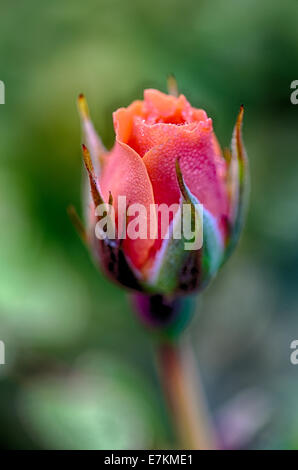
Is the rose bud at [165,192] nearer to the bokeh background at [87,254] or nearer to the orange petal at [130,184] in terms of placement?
the orange petal at [130,184]

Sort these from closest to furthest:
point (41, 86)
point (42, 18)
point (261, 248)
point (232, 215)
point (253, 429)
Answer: point (232, 215) → point (253, 429) → point (261, 248) → point (41, 86) → point (42, 18)

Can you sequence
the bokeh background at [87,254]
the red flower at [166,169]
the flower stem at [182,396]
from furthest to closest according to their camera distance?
1. the bokeh background at [87,254]
2. the flower stem at [182,396]
3. the red flower at [166,169]

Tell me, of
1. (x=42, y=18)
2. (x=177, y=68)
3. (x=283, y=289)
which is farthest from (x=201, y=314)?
(x=42, y=18)

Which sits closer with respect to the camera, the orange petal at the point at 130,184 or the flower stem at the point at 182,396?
the orange petal at the point at 130,184

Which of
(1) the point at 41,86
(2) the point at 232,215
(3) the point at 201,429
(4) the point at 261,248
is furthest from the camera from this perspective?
(1) the point at 41,86

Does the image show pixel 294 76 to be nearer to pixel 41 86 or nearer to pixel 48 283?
pixel 41 86

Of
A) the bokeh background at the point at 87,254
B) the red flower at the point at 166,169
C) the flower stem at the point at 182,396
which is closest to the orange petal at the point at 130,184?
the red flower at the point at 166,169

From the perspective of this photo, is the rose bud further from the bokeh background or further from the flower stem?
the bokeh background
